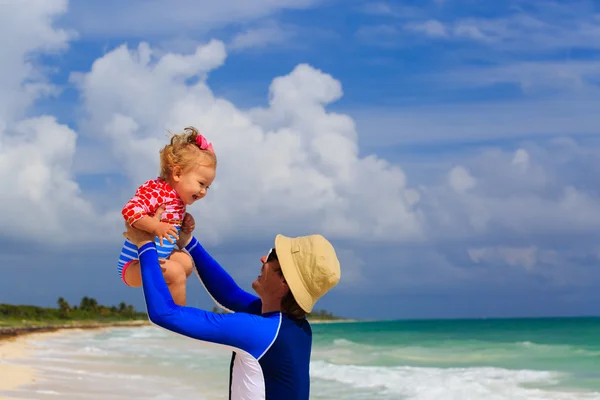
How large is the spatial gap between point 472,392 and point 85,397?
5975mm

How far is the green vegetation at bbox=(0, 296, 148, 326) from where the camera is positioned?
50500 mm

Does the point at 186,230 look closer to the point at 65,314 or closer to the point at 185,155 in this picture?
the point at 185,155

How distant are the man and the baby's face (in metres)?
0.32

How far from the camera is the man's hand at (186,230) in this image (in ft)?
12.2

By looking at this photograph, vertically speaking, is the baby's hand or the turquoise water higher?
the baby's hand

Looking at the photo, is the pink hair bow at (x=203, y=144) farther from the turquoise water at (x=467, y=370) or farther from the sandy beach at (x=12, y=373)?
the turquoise water at (x=467, y=370)

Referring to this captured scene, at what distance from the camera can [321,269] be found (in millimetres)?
3240

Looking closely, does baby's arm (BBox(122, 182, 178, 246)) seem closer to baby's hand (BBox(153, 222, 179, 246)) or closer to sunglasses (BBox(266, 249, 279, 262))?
baby's hand (BBox(153, 222, 179, 246))

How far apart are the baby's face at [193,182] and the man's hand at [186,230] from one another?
93mm

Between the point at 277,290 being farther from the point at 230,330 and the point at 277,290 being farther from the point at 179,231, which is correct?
the point at 179,231

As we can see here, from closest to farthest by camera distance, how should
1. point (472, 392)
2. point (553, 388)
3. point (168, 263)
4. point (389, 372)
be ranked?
point (168, 263)
point (472, 392)
point (553, 388)
point (389, 372)

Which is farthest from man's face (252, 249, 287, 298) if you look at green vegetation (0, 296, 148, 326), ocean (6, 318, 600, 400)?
green vegetation (0, 296, 148, 326)

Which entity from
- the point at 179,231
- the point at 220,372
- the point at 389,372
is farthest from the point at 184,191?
the point at 389,372

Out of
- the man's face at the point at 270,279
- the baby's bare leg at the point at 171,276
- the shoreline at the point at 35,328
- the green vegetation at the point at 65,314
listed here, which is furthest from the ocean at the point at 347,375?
the green vegetation at the point at 65,314
